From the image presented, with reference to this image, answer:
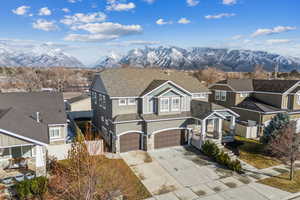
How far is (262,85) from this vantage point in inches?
1161

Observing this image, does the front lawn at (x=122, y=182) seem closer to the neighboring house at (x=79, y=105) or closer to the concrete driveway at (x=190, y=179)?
the concrete driveway at (x=190, y=179)

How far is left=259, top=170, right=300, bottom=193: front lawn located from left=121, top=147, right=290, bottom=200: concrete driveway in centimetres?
73

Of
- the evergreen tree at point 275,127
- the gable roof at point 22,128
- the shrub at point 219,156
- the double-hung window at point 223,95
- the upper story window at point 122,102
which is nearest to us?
the gable roof at point 22,128

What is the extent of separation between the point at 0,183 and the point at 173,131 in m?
15.8

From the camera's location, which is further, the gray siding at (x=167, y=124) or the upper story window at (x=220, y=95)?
the upper story window at (x=220, y=95)

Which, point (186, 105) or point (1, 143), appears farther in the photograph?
point (186, 105)

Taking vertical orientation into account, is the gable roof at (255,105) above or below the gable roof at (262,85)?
below

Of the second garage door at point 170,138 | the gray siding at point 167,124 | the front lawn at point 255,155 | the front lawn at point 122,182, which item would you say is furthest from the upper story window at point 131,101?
the front lawn at point 255,155

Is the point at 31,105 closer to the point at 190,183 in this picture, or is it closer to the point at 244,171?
the point at 190,183

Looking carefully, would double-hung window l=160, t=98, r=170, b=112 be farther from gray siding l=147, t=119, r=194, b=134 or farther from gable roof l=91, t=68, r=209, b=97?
gable roof l=91, t=68, r=209, b=97

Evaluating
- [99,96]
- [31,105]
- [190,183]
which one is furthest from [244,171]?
[31,105]

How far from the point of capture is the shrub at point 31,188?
11.7 m

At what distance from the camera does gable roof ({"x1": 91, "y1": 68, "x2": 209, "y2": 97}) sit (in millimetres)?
20797

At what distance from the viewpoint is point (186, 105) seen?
22.6 metres
